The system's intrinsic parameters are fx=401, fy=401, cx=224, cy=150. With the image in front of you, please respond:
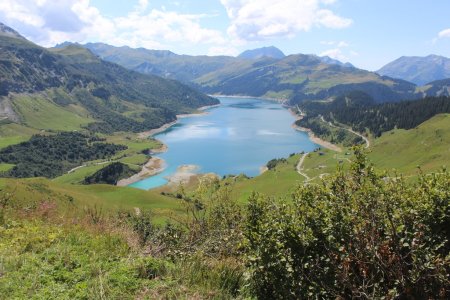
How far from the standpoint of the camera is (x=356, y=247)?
11.6m

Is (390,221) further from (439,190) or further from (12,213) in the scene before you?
(12,213)

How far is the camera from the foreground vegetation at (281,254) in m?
10.9

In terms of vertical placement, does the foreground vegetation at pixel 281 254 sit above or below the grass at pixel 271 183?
above

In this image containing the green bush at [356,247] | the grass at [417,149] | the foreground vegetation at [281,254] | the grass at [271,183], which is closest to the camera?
the green bush at [356,247]

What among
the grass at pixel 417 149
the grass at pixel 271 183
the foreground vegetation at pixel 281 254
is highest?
the foreground vegetation at pixel 281 254

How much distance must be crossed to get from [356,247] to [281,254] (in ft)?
7.17

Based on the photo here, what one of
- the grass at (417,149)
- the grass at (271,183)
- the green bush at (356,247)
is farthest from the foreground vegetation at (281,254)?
the grass at (417,149)

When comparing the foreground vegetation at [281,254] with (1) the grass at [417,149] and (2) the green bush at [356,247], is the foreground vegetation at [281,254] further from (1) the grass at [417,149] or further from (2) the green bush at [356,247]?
(1) the grass at [417,149]

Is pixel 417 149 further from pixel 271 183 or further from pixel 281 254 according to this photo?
pixel 281 254

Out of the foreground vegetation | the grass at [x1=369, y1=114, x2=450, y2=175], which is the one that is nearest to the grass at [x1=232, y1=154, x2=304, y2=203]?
the grass at [x1=369, y1=114, x2=450, y2=175]

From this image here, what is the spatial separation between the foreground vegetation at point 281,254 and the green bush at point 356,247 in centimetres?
3

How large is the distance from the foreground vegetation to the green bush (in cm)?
3

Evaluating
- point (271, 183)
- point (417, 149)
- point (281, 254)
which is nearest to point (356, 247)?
point (281, 254)

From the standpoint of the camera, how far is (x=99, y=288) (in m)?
11.0
